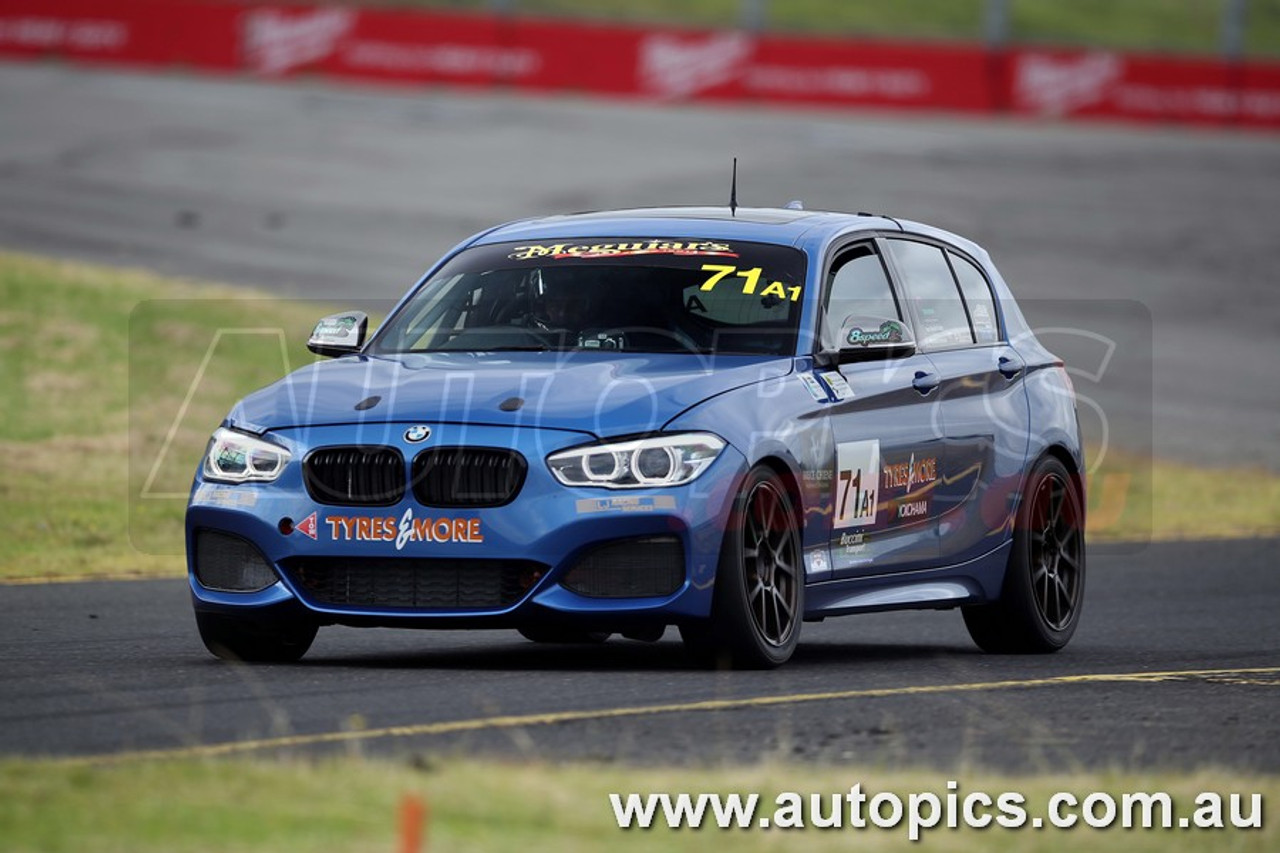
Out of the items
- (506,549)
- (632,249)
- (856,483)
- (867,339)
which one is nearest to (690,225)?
(632,249)

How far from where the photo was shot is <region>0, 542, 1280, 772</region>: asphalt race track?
23.9 feet

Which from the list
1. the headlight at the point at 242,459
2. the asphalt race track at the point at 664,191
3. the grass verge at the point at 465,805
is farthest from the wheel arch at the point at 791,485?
the asphalt race track at the point at 664,191

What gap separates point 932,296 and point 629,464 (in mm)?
2884

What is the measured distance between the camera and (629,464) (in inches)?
348

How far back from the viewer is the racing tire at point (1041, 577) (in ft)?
36.9

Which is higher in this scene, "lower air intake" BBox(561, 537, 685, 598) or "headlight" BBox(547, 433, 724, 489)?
"headlight" BBox(547, 433, 724, 489)

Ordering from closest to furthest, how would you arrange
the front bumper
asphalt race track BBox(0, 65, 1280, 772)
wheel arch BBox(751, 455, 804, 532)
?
asphalt race track BBox(0, 65, 1280, 772)
the front bumper
wheel arch BBox(751, 455, 804, 532)

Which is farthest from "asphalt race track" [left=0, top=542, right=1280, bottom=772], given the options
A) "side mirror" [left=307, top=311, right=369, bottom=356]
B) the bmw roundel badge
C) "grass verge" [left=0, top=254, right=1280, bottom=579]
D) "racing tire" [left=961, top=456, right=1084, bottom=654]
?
"grass verge" [left=0, top=254, right=1280, bottom=579]

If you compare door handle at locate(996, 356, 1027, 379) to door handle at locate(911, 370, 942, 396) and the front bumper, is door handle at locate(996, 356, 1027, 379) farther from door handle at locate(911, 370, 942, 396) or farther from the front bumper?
the front bumper

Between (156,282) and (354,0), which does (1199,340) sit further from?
(354,0)

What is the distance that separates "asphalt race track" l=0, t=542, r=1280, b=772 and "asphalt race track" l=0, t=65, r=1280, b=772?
25mm

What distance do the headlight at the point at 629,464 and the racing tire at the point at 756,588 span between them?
0.25 meters

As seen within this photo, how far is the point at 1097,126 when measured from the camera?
4553cm

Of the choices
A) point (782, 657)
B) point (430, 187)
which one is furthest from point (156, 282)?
point (782, 657)
